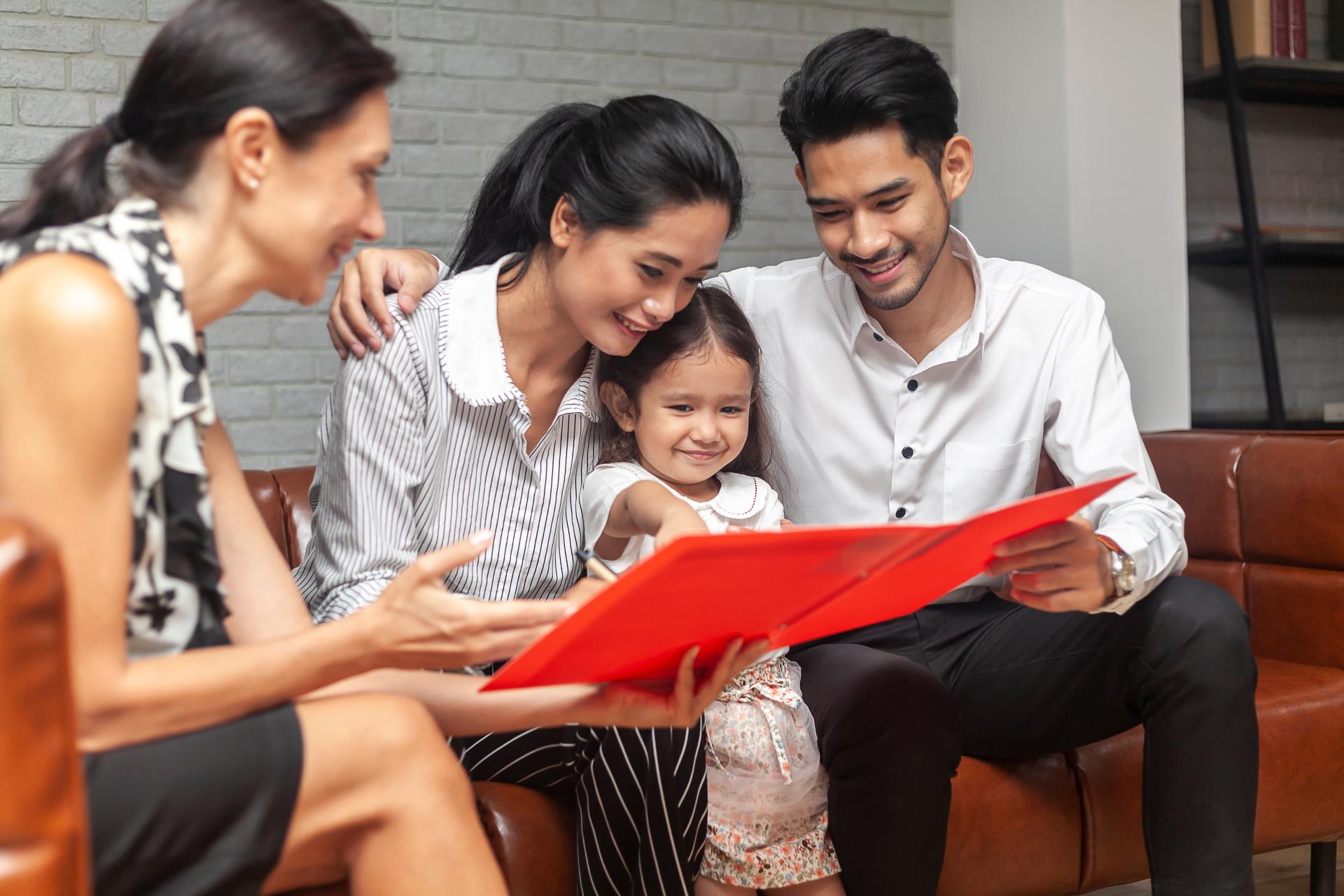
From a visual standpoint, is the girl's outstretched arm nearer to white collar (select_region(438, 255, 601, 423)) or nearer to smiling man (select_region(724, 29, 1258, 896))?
white collar (select_region(438, 255, 601, 423))

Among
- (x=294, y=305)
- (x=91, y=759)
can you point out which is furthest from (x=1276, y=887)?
(x=294, y=305)

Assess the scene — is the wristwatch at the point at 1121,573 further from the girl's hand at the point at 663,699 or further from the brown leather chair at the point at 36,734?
the brown leather chair at the point at 36,734

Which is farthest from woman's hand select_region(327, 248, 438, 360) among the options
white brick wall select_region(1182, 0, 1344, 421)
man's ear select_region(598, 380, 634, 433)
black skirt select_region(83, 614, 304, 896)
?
white brick wall select_region(1182, 0, 1344, 421)

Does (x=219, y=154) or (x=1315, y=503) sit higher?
(x=219, y=154)

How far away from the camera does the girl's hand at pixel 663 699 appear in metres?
1.19

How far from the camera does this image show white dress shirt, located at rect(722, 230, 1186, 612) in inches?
73.0

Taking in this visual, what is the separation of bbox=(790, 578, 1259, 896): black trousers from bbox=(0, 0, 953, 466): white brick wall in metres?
1.67

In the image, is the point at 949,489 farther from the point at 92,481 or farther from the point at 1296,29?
the point at 1296,29

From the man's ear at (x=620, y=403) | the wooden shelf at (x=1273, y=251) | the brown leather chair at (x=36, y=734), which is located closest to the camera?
the brown leather chair at (x=36, y=734)

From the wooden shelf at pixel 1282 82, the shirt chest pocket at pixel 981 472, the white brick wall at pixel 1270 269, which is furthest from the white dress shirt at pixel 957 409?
the white brick wall at pixel 1270 269

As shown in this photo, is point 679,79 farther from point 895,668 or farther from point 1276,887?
point 1276,887

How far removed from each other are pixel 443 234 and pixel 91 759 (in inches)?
88.5

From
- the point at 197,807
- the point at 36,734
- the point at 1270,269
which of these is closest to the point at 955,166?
the point at 197,807

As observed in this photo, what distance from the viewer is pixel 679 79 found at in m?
3.19
